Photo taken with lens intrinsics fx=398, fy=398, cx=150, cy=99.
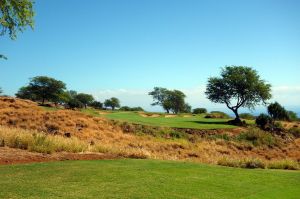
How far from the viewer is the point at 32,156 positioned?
14.4 m

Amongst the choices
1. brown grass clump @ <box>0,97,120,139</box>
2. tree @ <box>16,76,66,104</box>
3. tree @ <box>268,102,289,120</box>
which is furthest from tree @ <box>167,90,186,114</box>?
brown grass clump @ <box>0,97,120,139</box>

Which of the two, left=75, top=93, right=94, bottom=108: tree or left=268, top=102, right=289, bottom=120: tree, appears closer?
left=268, top=102, right=289, bottom=120: tree

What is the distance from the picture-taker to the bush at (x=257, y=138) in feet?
121

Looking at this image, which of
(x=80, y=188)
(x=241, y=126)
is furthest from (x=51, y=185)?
(x=241, y=126)

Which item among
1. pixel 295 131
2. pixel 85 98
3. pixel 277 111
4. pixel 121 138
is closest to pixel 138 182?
pixel 121 138

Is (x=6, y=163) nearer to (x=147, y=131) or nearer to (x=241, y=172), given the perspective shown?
(x=241, y=172)

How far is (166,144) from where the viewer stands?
30703 mm

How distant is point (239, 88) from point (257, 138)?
663 inches

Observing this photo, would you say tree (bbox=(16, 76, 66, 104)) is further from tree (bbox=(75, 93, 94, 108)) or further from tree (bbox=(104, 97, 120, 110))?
tree (bbox=(104, 97, 120, 110))

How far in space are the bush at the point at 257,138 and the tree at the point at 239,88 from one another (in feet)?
43.2

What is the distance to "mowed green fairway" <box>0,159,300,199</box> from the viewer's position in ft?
28.1

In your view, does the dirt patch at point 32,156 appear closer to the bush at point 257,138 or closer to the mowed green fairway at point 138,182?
the mowed green fairway at point 138,182

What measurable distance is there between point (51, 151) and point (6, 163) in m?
3.19

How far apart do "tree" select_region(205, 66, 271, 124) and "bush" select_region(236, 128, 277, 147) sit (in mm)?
13157
